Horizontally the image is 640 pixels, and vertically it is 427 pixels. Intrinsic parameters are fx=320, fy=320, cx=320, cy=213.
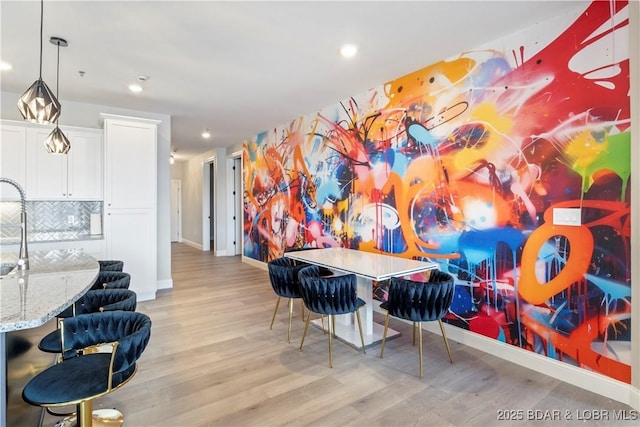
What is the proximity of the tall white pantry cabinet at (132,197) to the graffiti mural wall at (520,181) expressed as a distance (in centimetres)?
281

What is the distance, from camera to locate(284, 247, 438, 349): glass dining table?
2.77 meters

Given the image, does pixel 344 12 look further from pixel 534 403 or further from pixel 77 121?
pixel 77 121

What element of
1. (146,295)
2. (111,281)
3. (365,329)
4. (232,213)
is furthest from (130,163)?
(232,213)

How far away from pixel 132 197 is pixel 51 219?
1.09 meters

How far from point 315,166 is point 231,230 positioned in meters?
3.99

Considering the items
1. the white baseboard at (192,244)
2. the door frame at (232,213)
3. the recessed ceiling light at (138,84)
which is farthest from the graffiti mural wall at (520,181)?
the white baseboard at (192,244)

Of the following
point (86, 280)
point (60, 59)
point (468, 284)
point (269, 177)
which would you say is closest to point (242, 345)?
point (86, 280)

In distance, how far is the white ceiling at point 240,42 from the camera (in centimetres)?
233

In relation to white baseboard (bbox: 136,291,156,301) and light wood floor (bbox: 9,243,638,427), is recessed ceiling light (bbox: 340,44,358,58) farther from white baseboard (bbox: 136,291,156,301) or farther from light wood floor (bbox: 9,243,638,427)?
white baseboard (bbox: 136,291,156,301)

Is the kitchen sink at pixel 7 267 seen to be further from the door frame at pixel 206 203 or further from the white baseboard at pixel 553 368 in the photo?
the door frame at pixel 206 203

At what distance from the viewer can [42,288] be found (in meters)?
1.70

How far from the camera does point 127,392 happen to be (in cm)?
227

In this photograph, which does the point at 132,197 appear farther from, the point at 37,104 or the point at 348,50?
the point at 348,50

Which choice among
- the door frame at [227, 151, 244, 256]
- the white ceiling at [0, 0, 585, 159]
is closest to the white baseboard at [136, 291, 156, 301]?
the white ceiling at [0, 0, 585, 159]
